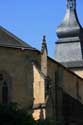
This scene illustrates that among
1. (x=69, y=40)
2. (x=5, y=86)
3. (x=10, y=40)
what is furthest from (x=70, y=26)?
(x=5, y=86)

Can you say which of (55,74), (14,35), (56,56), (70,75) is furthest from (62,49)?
(14,35)

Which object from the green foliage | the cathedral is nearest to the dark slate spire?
the cathedral

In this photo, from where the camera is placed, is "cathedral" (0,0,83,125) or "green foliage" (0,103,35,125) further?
"cathedral" (0,0,83,125)

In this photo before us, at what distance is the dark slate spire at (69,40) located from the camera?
187 feet

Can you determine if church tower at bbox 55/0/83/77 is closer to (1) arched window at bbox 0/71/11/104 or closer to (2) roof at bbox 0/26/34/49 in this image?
(2) roof at bbox 0/26/34/49

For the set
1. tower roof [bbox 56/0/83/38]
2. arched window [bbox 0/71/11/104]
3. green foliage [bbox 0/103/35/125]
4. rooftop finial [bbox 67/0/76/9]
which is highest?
rooftop finial [bbox 67/0/76/9]

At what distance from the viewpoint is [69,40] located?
57.9 meters

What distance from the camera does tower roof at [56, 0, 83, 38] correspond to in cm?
5775

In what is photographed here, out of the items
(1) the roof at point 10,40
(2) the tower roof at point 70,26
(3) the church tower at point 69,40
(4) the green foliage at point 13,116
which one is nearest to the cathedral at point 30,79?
(1) the roof at point 10,40

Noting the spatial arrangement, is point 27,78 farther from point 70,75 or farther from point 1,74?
point 70,75

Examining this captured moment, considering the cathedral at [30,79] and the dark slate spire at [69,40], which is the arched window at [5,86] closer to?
the cathedral at [30,79]

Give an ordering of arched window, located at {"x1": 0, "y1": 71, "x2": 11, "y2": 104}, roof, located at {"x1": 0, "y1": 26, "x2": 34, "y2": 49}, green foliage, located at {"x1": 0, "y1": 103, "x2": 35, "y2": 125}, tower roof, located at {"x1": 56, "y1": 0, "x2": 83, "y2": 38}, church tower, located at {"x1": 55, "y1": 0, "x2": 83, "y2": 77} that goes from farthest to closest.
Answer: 1. tower roof, located at {"x1": 56, "y1": 0, "x2": 83, "y2": 38}
2. church tower, located at {"x1": 55, "y1": 0, "x2": 83, "y2": 77}
3. roof, located at {"x1": 0, "y1": 26, "x2": 34, "y2": 49}
4. arched window, located at {"x1": 0, "y1": 71, "x2": 11, "y2": 104}
5. green foliage, located at {"x1": 0, "y1": 103, "x2": 35, "y2": 125}

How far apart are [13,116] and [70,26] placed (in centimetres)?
3308

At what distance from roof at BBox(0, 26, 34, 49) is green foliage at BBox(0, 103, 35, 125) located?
8.91 meters
